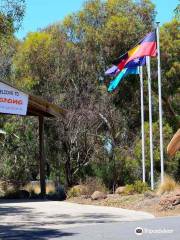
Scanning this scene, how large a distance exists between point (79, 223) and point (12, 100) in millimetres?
9727

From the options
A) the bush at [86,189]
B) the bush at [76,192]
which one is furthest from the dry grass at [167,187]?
the bush at [76,192]

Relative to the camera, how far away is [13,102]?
22.6m

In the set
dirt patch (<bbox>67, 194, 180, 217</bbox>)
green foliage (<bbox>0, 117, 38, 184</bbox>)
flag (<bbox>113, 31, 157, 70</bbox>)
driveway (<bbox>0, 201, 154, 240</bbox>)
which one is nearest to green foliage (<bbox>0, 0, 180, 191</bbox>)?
green foliage (<bbox>0, 117, 38, 184</bbox>)

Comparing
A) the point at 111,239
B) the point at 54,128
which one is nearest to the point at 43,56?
the point at 54,128

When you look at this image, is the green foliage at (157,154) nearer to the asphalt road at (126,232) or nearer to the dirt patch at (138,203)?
the dirt patch at (138,203)

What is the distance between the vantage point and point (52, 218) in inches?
603

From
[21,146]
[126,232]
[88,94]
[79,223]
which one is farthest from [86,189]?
[126,232]

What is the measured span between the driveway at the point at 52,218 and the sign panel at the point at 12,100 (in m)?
4.59

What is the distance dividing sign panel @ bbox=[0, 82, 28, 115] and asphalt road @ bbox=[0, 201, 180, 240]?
4.71m

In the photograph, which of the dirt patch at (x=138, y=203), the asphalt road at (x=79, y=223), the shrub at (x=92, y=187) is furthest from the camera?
the shrub at (x=92, y=187)

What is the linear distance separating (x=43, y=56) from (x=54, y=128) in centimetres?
636

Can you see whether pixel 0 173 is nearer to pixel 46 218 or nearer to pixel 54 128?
pixel 54 128

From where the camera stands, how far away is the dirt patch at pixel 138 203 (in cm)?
1671

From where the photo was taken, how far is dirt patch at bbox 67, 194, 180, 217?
658 inches
